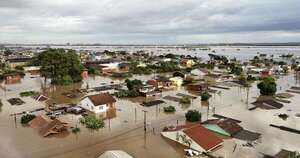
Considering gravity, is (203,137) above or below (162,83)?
below

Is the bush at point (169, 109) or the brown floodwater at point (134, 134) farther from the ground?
the bush at point (169, 109)

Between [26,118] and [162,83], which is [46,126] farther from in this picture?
[162,83]

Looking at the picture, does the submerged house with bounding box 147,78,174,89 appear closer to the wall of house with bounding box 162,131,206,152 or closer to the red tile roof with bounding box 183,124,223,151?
the wall of house with bounding box 162,131,206,152

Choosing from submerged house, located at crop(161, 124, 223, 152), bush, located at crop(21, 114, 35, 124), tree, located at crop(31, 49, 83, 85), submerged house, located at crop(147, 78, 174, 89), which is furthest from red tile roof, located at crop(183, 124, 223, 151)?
tree, located at crop(31, 49, 83, 85)

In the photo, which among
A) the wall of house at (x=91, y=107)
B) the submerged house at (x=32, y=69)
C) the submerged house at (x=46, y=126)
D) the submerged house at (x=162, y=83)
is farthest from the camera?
the submerged house at (x=32, y=69)

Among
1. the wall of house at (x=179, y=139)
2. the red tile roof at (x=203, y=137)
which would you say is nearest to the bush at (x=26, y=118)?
the wall of house at (x=179, y=139)

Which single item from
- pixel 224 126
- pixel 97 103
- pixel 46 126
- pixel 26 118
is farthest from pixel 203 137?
pixel 26 118

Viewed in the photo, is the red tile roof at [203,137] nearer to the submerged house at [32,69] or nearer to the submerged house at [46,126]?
the submerged house at [46,126]

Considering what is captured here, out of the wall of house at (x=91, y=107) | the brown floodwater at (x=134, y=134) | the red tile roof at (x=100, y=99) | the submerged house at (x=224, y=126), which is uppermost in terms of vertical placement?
the red tile roof at (x=100, y=99)
